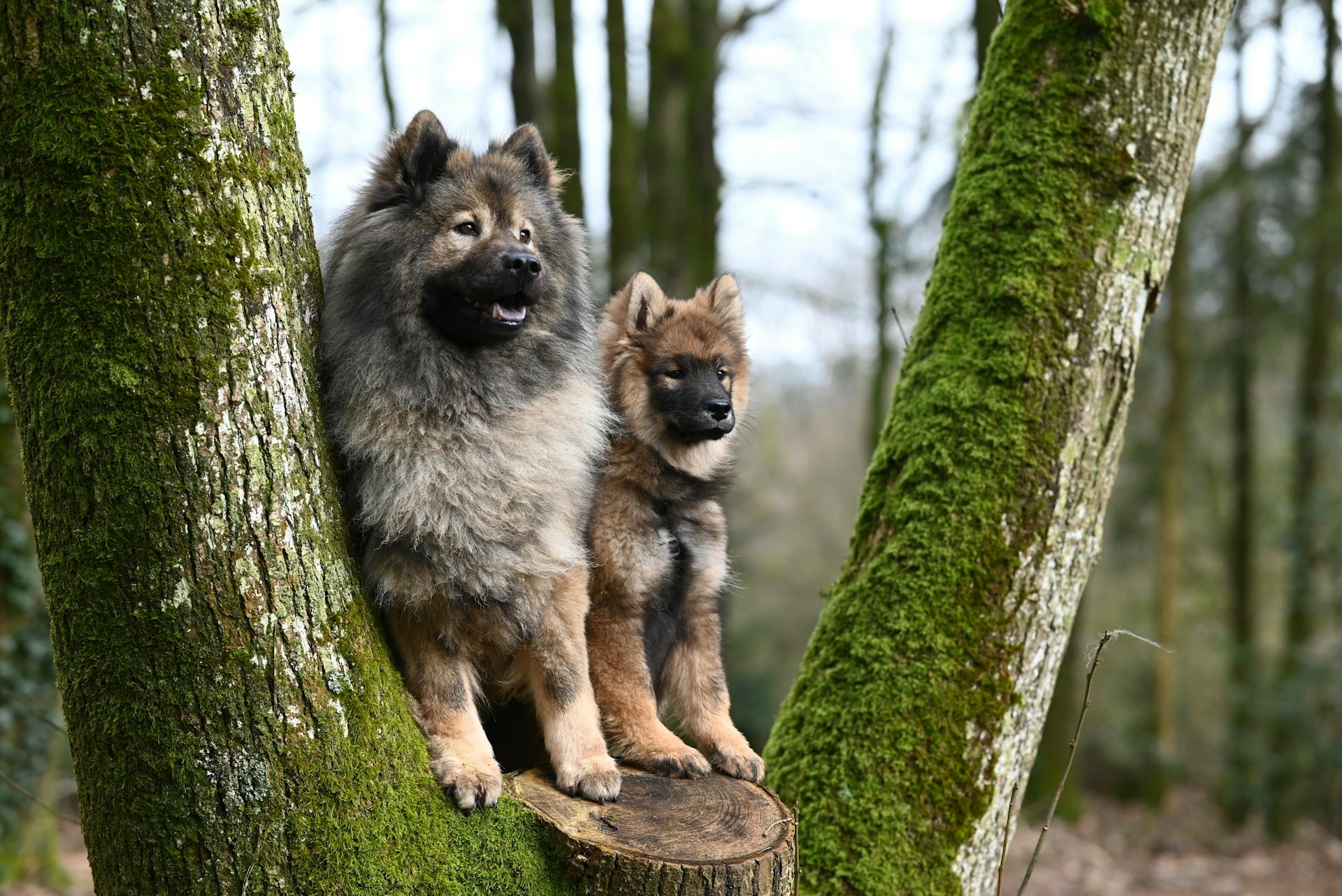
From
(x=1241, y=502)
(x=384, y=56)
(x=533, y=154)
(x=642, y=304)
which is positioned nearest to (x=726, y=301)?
(x=642, y=304)

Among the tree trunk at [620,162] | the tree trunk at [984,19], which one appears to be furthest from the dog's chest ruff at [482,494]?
the tree trunk at [984,19]

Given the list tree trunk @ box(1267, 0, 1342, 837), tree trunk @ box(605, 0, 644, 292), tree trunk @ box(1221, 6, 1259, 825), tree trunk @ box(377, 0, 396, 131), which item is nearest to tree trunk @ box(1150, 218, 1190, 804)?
tree trunk @ box(1221, 6, 1259, 825)

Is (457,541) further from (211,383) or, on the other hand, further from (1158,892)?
(1158,892)

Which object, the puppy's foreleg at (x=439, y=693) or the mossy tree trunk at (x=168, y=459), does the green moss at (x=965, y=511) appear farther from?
the mossy tree trunk at (x=168, y=459)

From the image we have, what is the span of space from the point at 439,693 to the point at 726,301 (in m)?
2.48

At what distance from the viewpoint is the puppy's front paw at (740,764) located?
3965 mm

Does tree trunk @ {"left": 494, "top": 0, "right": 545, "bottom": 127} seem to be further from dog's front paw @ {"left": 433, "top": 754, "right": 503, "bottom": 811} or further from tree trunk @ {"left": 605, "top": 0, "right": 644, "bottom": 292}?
dog's front paw @ {"left": 433, "top": 754, "right": 503, "bottom": 811}

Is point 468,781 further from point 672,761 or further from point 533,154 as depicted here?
point 533,154

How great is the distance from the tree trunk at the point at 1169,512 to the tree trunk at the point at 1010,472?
38.7ft

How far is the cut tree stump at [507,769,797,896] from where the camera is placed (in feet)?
9.66

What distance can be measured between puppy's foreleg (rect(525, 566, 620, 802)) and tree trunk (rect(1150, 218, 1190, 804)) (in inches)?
520

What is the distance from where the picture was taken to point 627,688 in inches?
156

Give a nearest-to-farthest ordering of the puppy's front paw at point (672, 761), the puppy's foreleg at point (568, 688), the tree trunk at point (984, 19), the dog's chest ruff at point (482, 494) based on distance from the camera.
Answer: the dog's chest ruff at point (482, 494) < the puppy's foreleg at point (568, 688) < the puppy's front paw at point (672, 761) < the tree trunk at point (984, 19)

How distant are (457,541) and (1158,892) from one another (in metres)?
11.5
